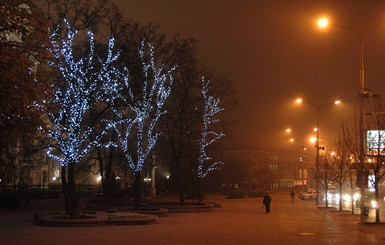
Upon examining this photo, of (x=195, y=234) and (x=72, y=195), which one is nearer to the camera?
(x=195, y=234)

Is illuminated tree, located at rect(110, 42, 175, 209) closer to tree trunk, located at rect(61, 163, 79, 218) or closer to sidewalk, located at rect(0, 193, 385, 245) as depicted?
tree trunk, located at rect(61, 163, 79, 218)

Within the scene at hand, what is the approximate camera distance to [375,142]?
31.0 meters

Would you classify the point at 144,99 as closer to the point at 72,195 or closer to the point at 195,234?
the point at 72,195

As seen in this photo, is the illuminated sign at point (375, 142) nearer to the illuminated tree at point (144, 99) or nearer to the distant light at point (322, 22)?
the distant light at point (322, 22)

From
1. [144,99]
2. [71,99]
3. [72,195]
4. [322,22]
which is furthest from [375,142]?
[71,99]

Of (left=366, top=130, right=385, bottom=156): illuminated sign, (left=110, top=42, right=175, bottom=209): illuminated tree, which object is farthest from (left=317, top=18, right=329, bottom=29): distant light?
(left=110, top=42, right=175, bottom=209): illuminated tree

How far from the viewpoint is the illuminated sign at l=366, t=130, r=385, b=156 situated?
29.7 meters

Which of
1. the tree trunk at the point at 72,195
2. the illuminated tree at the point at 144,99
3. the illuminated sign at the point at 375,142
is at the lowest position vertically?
the tree trunk at the point at 72,195

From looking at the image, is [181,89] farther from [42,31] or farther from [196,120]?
[42,31]

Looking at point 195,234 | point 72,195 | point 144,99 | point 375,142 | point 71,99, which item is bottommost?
point 195,234

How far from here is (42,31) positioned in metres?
13.2

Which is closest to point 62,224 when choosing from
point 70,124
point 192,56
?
point 70,124

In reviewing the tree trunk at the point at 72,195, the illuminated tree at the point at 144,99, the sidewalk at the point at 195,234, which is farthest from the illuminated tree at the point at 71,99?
the illuminated tree at the point at 144,99

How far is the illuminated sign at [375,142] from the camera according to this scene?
97.6 feet
